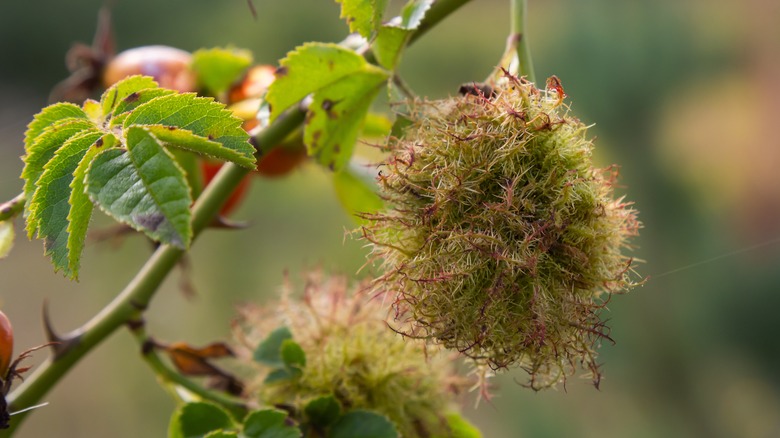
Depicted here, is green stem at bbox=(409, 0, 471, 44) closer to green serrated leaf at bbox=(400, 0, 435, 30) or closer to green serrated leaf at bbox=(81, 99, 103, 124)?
green serrated leaf at bbox=(400, 0, 435, 30)

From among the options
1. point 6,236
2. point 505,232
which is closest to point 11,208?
point 6,236

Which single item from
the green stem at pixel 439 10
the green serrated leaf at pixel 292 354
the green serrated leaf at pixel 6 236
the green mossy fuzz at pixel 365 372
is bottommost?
the green mossy fuzz at pixel 365 372

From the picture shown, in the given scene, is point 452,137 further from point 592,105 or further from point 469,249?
point 592,105

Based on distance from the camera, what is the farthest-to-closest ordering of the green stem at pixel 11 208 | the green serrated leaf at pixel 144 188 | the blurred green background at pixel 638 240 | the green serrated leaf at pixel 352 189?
the blurred green background at pixel 638 240
the green serrated leaf at pixel 352 189
the green stem at pixel 11 208
the green serrated leaf at pixel 144 188

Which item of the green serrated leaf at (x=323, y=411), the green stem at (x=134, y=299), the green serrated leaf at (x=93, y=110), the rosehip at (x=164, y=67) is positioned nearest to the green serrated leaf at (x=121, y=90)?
the green serrated leaf at (x=93, y=110)

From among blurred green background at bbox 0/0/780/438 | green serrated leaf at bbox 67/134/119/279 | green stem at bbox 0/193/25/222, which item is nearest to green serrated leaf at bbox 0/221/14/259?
green stem at bbox 0/193/25/222

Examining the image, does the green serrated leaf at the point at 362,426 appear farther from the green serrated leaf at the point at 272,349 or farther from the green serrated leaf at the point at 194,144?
the green serrated leaf at the point at 194,144

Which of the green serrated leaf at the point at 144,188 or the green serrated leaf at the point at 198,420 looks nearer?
the green serrated leaf at the point at 144,188
